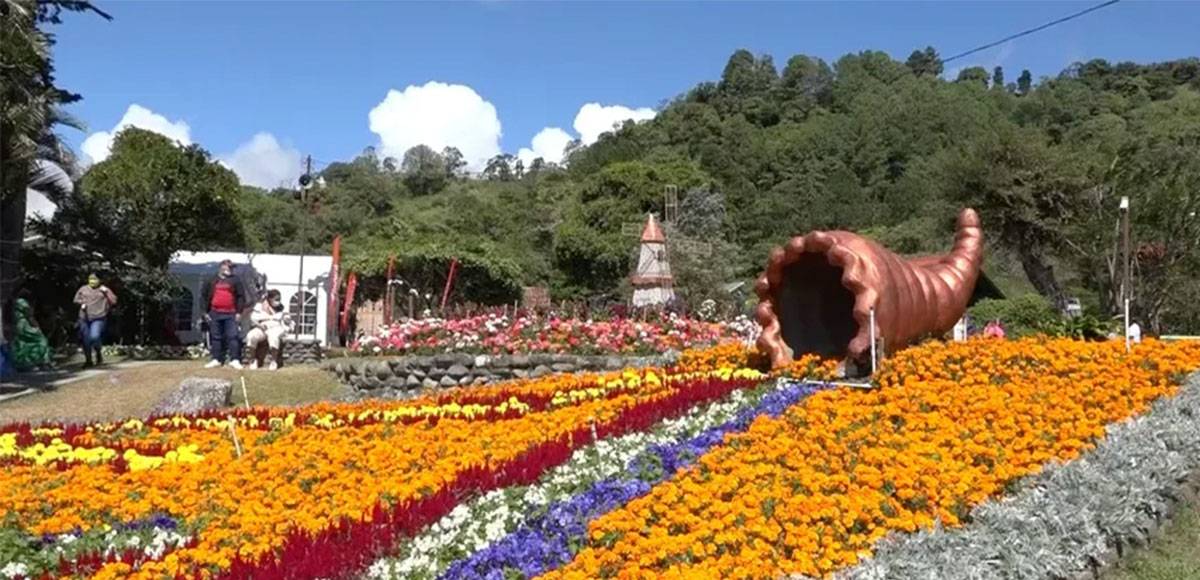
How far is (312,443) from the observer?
7.82 metres

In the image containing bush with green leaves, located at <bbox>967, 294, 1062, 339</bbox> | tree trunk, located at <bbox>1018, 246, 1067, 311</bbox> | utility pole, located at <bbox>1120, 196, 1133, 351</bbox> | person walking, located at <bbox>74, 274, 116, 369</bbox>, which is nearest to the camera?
utility pole, located at <bbox>1120, 196, 1133, 351</bbox>

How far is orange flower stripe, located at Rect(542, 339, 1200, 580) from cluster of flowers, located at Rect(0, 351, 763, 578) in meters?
0.96

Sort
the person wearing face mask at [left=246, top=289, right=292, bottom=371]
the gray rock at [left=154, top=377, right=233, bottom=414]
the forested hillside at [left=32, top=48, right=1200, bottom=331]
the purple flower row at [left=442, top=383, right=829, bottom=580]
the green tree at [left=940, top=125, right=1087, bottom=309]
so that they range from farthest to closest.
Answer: the green tree at [left=940, top=125, right=1087, bottom=309]
the forested hillside at [left=32, top=48, right=1200, bottom=331]
the person wearing face mask at [left=246, top=289, right=292, bottom=371]
the gray rock at [left=154, top=377, right=233, bottom=414]
the purple flower row at [left=442, top=383, right=829, bottom=580]

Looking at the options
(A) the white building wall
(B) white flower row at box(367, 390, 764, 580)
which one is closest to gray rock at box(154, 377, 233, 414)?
(B) white flower row at box(367, 390, 764, 580)

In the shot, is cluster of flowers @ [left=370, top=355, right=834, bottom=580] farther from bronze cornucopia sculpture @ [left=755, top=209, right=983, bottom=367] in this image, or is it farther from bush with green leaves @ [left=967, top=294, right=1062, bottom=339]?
bush with green leaves @ [left=967, top=294, right=1062, bottom=339]

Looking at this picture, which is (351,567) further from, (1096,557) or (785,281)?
(785,281)

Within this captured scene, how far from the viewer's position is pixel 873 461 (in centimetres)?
596

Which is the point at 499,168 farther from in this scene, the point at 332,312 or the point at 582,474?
the point at 582,474

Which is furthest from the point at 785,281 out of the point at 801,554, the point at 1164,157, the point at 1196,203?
the point at 1164,157

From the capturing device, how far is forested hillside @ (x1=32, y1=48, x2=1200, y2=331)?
92.2 feet

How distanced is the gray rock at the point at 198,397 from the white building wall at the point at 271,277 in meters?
14.8

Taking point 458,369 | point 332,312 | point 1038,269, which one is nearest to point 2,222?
point 458,369

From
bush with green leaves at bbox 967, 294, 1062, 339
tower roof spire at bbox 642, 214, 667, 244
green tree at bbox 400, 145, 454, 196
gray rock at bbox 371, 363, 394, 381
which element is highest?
green tree at bbox 400, 145, 454, 196

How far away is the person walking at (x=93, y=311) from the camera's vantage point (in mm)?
17266
